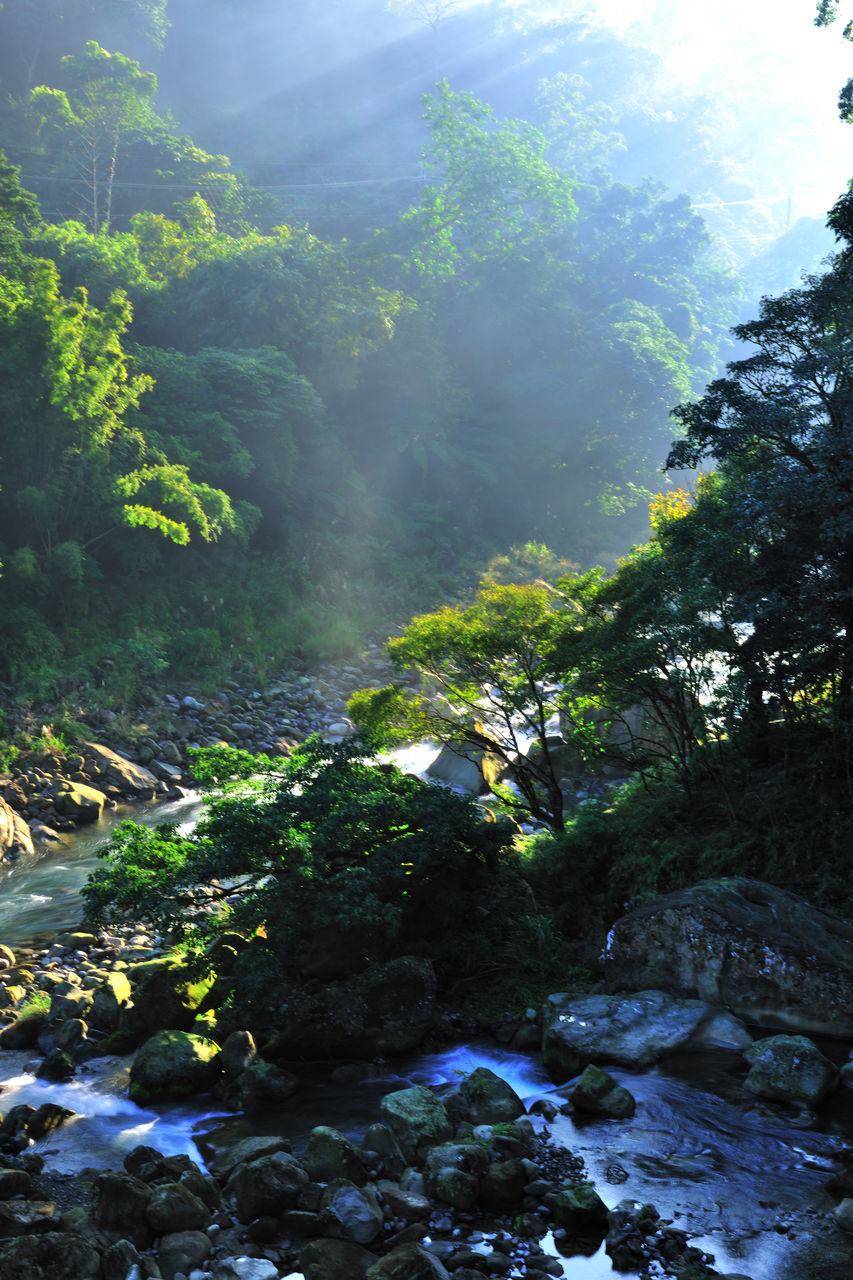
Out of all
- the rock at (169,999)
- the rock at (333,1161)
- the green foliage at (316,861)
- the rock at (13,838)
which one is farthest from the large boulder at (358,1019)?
the rock at (13,838)

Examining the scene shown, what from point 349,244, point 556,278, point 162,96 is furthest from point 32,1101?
point 162,96

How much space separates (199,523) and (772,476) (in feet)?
55.7

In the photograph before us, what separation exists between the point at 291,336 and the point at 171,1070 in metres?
27.6

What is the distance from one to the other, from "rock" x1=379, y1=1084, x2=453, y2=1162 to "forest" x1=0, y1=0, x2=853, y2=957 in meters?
3.70

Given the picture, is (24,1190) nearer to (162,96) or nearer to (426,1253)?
(426,1253)

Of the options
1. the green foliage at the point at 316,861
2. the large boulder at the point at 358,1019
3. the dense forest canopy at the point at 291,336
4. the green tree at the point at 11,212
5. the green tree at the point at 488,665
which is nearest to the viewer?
the large boulder at the point at 358,1019

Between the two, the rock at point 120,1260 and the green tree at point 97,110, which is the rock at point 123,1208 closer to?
the rock at point 120,1260

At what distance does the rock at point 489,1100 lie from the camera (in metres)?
6.28

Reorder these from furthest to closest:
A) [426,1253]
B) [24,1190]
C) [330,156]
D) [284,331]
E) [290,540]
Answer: [330,156]
[284,331]
[290,540]
[24,1190]
[426,1253]

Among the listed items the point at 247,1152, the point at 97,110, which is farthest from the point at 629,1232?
the point at 97,110

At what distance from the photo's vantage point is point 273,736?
20047 mm

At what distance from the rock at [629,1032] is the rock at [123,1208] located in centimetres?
318

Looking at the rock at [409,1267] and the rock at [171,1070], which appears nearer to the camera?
the rock at [409,1267]

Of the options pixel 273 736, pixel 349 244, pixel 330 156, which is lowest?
pixel 273 736
